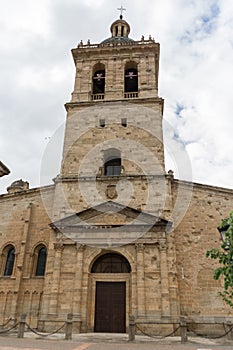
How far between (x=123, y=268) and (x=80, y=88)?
13.2 meters

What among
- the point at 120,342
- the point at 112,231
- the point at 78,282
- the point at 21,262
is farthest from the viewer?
the point at 21,262

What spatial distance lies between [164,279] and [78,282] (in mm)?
4140

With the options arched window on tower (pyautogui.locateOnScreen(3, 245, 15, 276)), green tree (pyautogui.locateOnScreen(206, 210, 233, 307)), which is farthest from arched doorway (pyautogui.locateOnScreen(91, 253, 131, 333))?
green tree (pyautogui.locateOnScreen(206, 210, 233, 307))

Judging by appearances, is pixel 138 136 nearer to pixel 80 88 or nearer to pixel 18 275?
pixel 80 88

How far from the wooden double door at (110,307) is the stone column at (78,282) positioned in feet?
3.46

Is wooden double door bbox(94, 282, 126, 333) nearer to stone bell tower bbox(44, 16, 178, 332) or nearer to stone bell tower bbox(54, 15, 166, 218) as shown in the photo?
Answer: stone bell tower bbox(44, 16, 178, 332)

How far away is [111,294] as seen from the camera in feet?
50.7

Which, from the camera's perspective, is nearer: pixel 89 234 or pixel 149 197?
pixel 89 234

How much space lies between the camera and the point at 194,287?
15.6 metres

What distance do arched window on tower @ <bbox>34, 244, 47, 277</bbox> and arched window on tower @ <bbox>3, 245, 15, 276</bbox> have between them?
151cm

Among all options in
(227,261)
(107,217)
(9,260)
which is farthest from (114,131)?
(227,261)

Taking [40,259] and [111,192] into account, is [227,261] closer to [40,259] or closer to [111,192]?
[111,192]

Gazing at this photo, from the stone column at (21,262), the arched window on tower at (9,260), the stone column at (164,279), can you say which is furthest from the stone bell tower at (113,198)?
the arched window on tower at (9,260)

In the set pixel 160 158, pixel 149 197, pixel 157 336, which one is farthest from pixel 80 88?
→ pixel 157 336
